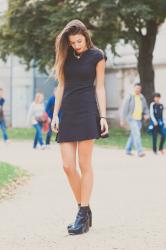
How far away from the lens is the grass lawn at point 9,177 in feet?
37.3

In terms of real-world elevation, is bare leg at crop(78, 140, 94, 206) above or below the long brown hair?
below

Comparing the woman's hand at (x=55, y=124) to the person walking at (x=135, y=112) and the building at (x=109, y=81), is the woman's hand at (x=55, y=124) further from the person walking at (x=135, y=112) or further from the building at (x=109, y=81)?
the building at (x=109, y=81)

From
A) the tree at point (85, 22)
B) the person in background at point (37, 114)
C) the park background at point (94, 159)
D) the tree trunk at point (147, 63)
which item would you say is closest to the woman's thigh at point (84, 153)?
the park background at point (94, 159)

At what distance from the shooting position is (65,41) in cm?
750

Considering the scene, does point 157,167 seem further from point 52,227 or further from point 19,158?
point 52,227

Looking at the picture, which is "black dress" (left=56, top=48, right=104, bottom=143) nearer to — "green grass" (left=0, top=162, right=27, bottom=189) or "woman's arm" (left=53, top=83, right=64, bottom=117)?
"woman's arm" (left=53, top=83, right=64, bottom=117)

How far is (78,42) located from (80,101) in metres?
0.54

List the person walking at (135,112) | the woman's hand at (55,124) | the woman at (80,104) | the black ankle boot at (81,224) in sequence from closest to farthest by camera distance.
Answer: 1. the black ankle boot at (81,224)
2. the woman at (80,104)
3. the woman's hand at (55,124)
4. the person walking at (135,112)

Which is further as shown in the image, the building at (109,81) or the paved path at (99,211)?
the building at (109,81)

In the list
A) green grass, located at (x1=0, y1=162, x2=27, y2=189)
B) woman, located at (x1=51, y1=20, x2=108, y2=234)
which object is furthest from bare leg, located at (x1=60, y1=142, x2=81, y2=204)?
green grass, located at (x1=0, y1=162, x2=27, y2=189)

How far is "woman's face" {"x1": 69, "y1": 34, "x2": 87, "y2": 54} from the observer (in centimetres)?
740

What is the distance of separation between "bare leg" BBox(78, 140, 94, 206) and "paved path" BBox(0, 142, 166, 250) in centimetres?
34

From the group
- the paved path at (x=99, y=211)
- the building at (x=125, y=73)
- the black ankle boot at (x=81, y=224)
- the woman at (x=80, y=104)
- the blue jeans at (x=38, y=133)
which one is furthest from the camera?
the building at (x=125, y=73)

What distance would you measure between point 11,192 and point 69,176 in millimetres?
3871
